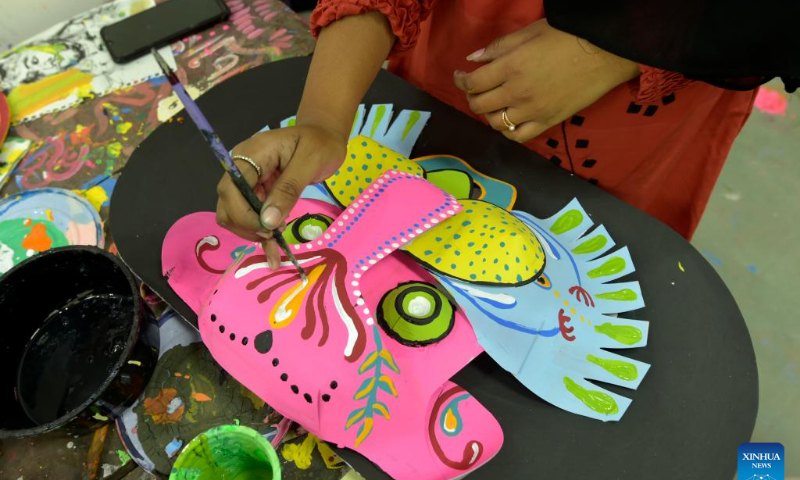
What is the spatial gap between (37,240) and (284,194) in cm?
59

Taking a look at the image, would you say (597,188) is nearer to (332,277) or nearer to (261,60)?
(332,277)

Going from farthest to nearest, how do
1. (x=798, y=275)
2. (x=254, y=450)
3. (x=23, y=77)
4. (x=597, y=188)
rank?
(x=798, y=275) → (x=23, y=77) → (x=597, y=188) → (x=254, y=450)

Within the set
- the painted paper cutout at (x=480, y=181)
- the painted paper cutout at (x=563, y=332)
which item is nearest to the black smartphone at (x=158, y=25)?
the painted paper cutout at (x=480, y=181)

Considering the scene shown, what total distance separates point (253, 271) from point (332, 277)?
9 centimetres

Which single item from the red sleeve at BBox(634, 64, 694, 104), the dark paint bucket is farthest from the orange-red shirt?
the dark paint bucket

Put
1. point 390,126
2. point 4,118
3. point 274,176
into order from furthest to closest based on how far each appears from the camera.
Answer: point 4,118 → point 390,126 → point 274,176

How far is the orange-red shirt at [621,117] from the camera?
0.68 m

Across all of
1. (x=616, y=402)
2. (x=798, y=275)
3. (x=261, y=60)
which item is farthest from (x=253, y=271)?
(x=798, y=275)

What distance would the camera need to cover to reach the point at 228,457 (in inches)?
21.8

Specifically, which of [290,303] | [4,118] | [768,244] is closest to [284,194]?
[290,303]

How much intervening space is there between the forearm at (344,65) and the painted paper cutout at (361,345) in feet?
0.41

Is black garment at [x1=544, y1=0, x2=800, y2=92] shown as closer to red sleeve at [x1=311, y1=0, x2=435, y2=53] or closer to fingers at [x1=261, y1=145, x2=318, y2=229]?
red sleeve at [x1=311, y1=0, x2=435, y2=53]

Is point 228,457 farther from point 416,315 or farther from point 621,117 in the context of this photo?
point 621,117

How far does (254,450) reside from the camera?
54cm
